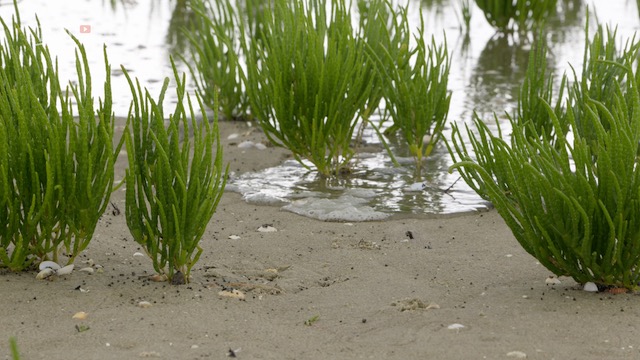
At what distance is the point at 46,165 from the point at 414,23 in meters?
6.77

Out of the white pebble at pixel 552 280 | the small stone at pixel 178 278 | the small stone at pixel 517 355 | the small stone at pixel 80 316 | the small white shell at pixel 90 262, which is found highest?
the small stone at pixel 517 355

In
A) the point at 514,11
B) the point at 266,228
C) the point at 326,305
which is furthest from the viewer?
the point at 514,11

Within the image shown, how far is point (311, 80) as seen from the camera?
17.0 feet

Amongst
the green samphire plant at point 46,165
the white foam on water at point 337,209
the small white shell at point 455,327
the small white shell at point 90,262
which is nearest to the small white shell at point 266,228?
the white foam on water at point 337,209

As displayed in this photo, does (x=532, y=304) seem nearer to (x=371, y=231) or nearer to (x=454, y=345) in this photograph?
(x=454, y=345)

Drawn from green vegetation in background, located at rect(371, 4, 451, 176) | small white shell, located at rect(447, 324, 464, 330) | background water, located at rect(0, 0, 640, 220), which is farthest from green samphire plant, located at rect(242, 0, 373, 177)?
small white shell, located at rect(447, 324, 464, 330)

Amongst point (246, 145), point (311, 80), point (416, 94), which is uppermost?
point (311, 80)

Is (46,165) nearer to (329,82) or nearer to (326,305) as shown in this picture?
(326,305)

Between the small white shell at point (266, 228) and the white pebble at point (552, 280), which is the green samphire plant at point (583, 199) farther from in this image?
the small white shell at point (266, 228)

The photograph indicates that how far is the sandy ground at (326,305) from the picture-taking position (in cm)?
317

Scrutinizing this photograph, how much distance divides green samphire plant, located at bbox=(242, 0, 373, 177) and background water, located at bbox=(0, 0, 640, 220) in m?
0.25

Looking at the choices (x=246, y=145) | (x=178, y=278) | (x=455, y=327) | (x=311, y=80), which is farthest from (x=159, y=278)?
(x=246, y=145)

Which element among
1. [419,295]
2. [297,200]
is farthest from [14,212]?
[297,200]

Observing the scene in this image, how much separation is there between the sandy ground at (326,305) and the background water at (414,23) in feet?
1.78
